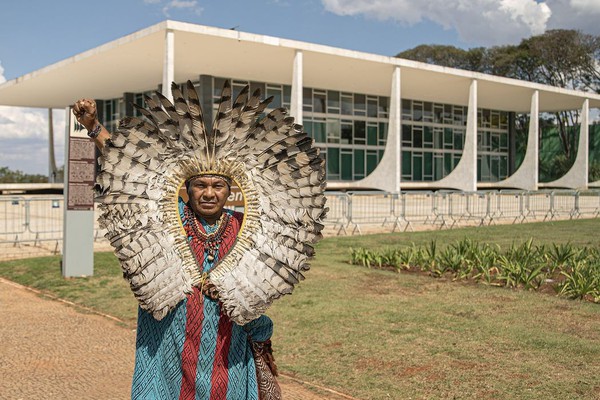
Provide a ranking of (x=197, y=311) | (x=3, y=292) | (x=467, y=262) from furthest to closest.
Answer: (x=467, y=262)
(x=3, y=292)
(x=197, y=311)

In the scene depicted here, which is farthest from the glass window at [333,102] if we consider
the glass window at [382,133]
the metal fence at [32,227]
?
the metal fence at [32,227]

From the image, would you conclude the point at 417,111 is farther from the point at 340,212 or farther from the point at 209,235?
the point at 209,235

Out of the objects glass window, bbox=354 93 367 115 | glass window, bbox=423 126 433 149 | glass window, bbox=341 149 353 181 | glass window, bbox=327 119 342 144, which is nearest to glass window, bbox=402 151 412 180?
glass window, bbox=423 126 433 149

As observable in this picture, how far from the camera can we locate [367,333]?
22.7ft

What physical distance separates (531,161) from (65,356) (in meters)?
39.3

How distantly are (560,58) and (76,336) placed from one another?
57.8 metres

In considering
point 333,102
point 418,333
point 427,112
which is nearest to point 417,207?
point 418,333

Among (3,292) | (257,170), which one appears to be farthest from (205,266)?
(3,292)

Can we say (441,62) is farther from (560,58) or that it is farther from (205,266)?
(205,266)

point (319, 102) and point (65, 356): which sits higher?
point (319, 102)

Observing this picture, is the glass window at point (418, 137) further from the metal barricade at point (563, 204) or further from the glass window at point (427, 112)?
the metal barricade at point (563, 204)

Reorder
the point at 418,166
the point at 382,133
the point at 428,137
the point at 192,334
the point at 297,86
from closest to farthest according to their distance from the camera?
the point at 192,334
the point at 297,86
the point at 382,133
the point at 418,166
the point at 428,137

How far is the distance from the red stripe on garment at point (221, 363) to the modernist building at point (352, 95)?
68.6 feet

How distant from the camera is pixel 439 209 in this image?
20859 mm
